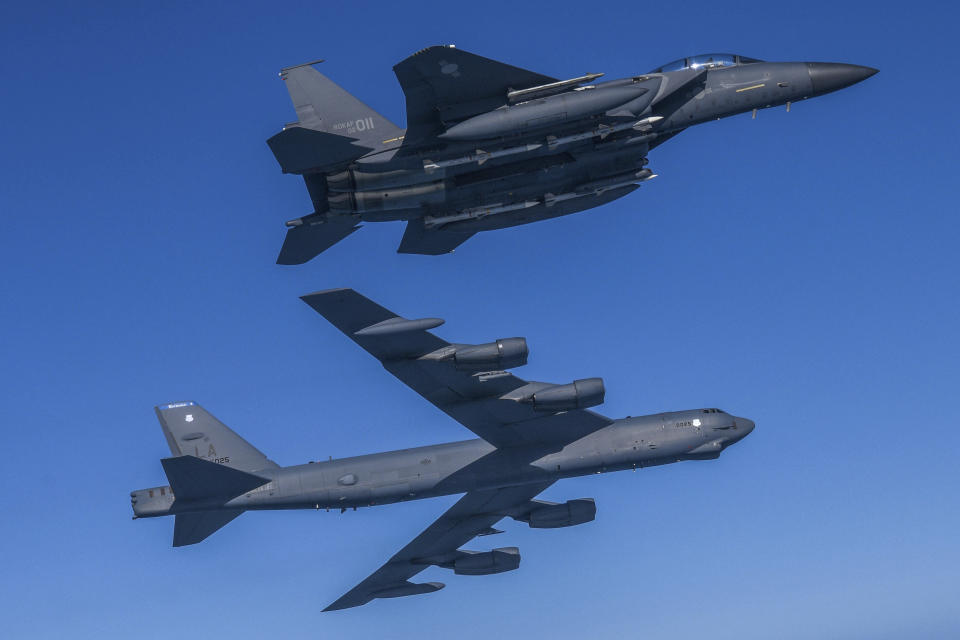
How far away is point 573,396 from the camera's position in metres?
40.0

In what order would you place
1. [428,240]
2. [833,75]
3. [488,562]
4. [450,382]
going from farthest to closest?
1. [488,562]
2. [428,240]
3. [833,75]
4. [450,382]

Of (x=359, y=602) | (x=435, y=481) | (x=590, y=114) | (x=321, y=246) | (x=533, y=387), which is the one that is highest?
(x=590, y=114)

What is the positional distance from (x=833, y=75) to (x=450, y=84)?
15.6 meters

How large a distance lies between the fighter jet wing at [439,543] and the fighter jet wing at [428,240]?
10985mm

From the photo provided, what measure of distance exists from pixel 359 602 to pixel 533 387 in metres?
16.0

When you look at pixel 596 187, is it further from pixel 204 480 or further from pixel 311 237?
pixel 204 480

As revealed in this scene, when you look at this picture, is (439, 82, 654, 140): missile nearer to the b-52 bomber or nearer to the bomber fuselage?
the b-52 bomber

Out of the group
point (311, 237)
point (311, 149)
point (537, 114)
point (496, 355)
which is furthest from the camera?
point (311, 237)

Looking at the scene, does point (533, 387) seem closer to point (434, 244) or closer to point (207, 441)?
point (434, 244)

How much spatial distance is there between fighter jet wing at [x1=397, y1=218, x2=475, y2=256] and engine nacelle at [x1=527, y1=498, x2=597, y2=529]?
1213cm

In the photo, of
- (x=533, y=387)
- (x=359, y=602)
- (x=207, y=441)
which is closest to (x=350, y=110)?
(x=533, y=387)

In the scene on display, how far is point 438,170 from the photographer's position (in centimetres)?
3981

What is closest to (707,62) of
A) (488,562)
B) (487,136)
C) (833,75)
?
(833,75)

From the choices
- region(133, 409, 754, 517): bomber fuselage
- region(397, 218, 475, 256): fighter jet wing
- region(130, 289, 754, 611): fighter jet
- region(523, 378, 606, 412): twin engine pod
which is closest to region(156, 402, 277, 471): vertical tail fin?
region(130, 289, 754, 611): fighter jet
